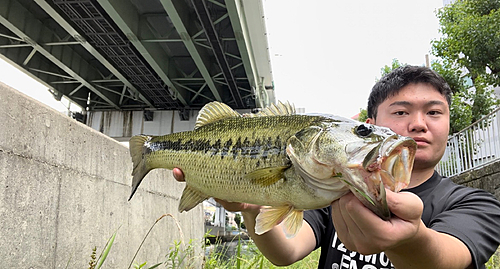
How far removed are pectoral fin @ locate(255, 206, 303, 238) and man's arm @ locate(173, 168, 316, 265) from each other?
418mm

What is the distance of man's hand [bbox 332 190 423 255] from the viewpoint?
1.36 metres

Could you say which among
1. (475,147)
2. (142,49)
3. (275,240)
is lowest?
(275,240)

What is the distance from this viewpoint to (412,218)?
1404 mm

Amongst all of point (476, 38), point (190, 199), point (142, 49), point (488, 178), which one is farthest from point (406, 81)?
point (476, 38)

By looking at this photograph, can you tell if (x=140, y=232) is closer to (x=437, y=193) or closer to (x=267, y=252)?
(x=267, y=252)

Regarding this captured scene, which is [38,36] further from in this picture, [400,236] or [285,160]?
[400,236]

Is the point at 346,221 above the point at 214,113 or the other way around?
the other way around

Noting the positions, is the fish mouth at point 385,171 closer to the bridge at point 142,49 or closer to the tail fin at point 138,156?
the tail fin at point 138,156

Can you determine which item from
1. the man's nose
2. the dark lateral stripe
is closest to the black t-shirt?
the man's nose

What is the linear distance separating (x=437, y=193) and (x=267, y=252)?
118 centimetres

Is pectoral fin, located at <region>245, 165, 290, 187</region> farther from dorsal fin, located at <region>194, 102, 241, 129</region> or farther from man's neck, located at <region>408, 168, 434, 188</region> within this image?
man's neck, located at <region>408, 168, 434, 188</region>

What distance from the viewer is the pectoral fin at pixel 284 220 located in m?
1.76

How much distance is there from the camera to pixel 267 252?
2553 millimetres

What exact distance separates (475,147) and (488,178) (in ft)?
8.12
